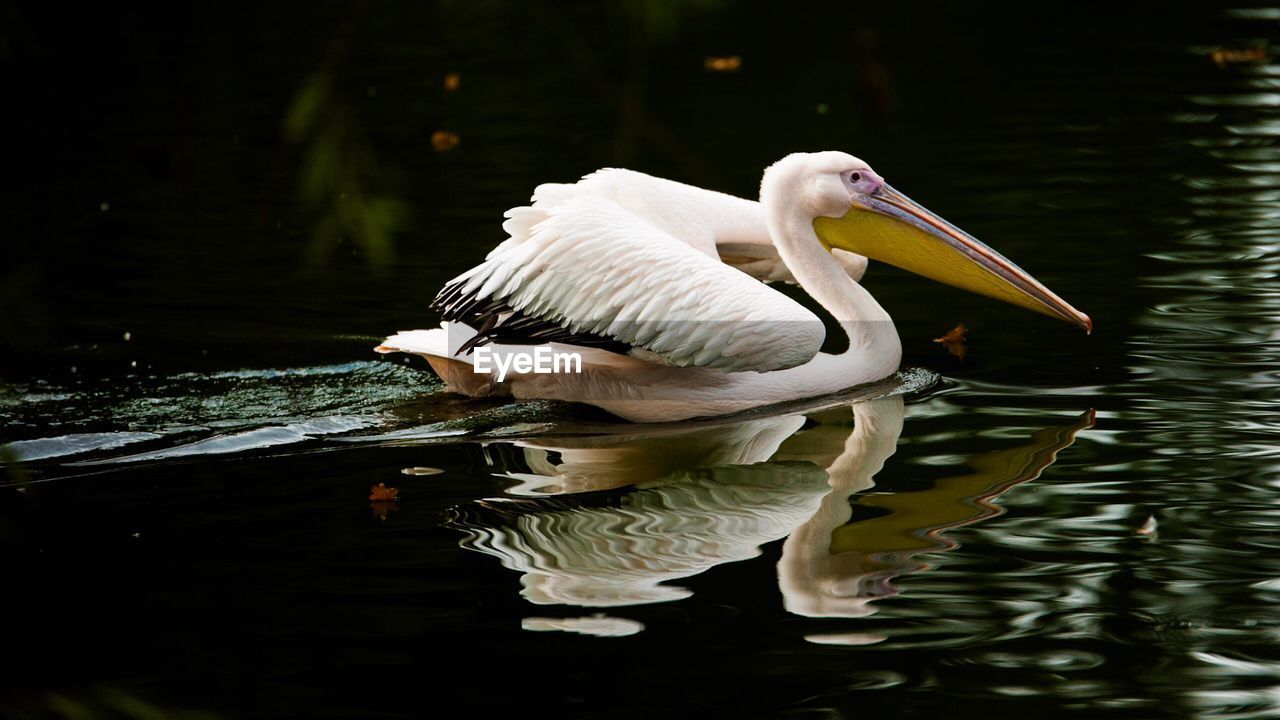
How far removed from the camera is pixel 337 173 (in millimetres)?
1726

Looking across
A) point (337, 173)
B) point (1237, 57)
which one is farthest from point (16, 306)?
point (1237, 57)

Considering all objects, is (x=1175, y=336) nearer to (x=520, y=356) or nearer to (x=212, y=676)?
(x=520, y=356)

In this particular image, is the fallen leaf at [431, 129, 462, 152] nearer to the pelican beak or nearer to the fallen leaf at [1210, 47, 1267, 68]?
the pelican beak

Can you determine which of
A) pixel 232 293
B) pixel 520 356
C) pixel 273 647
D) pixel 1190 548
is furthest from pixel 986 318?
pixel 273 647

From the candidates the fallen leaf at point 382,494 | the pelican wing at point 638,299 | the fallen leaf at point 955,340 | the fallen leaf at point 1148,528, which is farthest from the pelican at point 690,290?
the fallen leaf at point 1148,528

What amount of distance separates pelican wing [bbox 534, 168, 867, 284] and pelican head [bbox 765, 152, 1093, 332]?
263 mm

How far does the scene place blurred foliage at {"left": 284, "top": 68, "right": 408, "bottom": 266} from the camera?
1707 millimetres

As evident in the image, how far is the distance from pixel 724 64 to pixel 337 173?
467 inches

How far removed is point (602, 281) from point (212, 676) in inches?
81.0

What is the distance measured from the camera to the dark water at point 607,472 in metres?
2.99

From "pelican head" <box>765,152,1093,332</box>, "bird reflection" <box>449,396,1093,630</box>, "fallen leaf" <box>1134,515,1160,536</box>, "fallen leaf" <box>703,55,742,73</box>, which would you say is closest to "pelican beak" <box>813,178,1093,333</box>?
"pelican head" <box>765,152,1093,332</box>

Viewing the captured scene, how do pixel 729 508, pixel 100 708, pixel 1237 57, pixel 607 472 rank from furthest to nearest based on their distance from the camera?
pixel 1237 57, pixel 607 472, pixel 729 508, pixel 100 708

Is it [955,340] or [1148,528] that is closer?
[1148,528]

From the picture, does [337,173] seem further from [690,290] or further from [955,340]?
[955,340]
